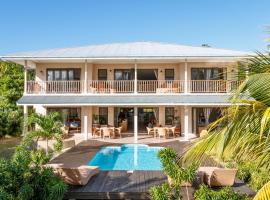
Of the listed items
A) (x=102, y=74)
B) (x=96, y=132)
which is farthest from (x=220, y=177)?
(x=102, y=74)

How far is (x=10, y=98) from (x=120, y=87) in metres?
11.8

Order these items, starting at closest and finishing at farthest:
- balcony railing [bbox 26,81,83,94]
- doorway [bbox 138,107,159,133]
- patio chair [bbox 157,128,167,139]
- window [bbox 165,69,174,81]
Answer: patio chair [bbox 157,128,167,139] < balcony railing [bbox 26,81,83,94] < window [bbox 165,69,174,81] < doorway [bbox 138,107,159,133]

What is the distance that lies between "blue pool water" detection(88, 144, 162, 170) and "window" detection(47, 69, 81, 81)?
721cm

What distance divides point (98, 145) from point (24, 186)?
1059cm

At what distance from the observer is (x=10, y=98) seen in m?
25.0

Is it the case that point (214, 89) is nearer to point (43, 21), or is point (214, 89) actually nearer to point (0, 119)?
point (0, 119)

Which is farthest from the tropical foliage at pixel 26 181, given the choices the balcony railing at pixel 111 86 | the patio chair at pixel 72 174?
the balcony railing at pixel 111 86

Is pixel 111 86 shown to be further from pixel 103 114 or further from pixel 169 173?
pixel 169 173

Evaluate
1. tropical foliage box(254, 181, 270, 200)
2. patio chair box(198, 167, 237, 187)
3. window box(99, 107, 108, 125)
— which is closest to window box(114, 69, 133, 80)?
window box(99, 107, 108, 125)

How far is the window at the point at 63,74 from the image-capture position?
20391 mm

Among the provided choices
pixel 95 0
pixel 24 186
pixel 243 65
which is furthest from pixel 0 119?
pixel 243 65

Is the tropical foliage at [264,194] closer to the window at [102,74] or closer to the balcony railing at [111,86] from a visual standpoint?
the balcony railing at [111,86]

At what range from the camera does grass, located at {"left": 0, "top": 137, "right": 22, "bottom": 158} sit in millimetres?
15031

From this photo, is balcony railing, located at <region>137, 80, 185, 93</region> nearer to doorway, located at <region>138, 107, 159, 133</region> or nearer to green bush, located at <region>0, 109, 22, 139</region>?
doorway, located at <region>138, 107, 159, 133</region>
